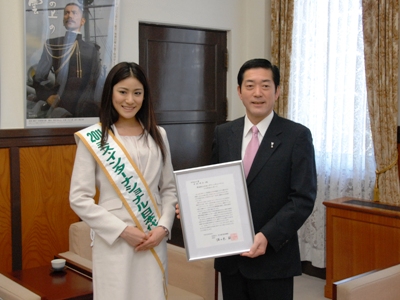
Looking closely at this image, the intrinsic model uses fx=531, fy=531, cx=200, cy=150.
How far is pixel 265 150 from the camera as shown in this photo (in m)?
1.81

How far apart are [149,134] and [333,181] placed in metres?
2.34

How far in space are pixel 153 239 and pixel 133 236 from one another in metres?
0.08

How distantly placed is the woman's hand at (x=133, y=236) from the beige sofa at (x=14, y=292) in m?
0.71

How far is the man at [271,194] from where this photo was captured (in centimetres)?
176

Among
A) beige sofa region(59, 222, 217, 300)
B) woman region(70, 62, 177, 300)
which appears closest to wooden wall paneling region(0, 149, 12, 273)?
beige sofa region(59, 222, 217, 300)

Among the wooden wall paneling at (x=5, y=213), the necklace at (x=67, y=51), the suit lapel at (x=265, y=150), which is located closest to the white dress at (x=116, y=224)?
the suit lapel at (x=265, y=150)

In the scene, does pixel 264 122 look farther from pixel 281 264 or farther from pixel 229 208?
pixel 281 264

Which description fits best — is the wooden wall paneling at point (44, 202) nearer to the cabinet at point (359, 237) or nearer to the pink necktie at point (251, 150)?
the cabinet at point (359, 237)

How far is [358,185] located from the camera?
384cm

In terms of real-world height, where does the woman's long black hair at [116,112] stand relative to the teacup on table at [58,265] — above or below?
above

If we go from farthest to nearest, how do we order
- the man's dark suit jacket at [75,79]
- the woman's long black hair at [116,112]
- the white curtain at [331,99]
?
the white curtain at [331,99] < the man's dark suit jacket at [75,79] < the woman's long black hair at [116,112]

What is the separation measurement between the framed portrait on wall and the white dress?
1.71 m

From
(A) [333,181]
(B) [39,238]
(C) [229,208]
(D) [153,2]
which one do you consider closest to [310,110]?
(A) [333,181]

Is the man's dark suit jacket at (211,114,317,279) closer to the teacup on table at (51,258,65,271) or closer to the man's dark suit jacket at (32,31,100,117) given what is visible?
the teacup on table at (51,258,65,271)
